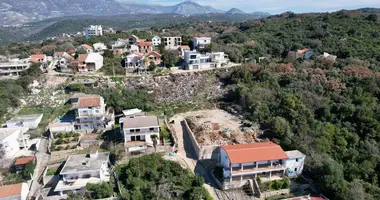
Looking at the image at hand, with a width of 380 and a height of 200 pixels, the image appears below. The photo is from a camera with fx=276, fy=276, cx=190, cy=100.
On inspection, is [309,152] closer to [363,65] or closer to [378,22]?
[363,65]

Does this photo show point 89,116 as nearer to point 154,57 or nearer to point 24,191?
point 24,191

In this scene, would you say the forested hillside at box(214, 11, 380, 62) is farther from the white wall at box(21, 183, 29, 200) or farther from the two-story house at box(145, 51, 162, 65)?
the white wall at box(21, 183, 29, 200)

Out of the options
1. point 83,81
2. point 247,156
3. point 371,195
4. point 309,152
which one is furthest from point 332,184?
point 83,81

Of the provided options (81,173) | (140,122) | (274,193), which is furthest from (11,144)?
(274,193)

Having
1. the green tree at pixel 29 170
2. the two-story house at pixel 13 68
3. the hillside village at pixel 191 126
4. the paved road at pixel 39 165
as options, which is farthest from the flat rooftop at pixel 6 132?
the two-story house at pixel 13 68

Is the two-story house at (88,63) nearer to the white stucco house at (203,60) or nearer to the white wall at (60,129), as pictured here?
the white stucco house at (203,60)

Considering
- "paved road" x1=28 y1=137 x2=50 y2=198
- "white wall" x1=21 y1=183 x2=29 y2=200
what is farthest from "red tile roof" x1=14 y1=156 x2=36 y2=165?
"white wall" x1=21 y1=183 x2=29 y2=200
